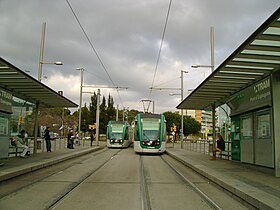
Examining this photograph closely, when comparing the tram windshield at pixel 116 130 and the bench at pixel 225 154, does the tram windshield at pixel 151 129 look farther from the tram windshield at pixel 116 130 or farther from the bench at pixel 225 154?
the tram windshield at pixel 116 130

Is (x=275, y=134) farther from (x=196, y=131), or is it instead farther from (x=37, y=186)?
(x=196, y=131)

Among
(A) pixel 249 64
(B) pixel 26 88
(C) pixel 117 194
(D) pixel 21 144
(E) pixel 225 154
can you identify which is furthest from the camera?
(E) pixel 225 154

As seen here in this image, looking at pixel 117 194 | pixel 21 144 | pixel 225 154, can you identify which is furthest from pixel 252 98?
pixel 21 144

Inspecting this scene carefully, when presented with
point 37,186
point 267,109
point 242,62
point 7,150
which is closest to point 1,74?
point 7,150

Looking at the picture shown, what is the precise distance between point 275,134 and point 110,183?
5.84 meters

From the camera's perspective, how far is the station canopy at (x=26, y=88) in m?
13.1

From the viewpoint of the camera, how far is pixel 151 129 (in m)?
25.8

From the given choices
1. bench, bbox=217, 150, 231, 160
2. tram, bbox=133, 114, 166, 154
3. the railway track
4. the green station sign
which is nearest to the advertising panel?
the railway track

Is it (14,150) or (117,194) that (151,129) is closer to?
(14,150)

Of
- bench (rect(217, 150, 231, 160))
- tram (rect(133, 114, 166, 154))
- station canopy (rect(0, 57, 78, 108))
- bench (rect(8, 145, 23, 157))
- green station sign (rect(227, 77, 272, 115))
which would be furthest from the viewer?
tram (rect(133, 114, 166, 154))

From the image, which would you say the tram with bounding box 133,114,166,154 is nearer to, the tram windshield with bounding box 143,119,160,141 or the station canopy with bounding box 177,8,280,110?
the tram windshield with bounding box 143,119,160,141

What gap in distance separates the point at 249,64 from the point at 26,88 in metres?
11.4

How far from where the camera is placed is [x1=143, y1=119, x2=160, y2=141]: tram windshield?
25594mm

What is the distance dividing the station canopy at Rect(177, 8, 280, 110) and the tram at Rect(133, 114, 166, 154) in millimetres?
7963
